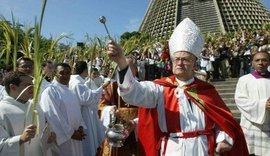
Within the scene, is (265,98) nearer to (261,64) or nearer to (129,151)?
(261,64)

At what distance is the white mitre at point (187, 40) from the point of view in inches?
149

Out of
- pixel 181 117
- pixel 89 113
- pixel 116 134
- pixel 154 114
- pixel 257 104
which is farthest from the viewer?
pixel 89 113

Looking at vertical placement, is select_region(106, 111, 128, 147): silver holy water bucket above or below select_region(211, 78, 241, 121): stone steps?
above

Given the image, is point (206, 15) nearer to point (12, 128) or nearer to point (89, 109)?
point (89, 109)

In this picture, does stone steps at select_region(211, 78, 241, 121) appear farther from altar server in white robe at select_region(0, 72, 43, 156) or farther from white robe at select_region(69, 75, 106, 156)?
altar server in white robe at select_region(0, 72, 43, 156)

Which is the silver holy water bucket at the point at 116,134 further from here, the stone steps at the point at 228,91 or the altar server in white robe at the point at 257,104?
the stone steps at the point at 228,91

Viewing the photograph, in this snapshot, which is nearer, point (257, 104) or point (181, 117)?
point (181, 117)

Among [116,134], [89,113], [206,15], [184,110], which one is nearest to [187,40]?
[184,110]

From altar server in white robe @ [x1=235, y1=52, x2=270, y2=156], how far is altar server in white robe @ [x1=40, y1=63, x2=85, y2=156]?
97.2 inches

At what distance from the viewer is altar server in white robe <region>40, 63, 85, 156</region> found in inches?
209

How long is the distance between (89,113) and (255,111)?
2797 mm

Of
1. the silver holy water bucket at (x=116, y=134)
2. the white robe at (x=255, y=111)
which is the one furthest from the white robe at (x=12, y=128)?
the white robe at (x=255, y=111)

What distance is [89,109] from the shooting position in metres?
6.82

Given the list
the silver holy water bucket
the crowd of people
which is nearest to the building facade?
the crowd of people
